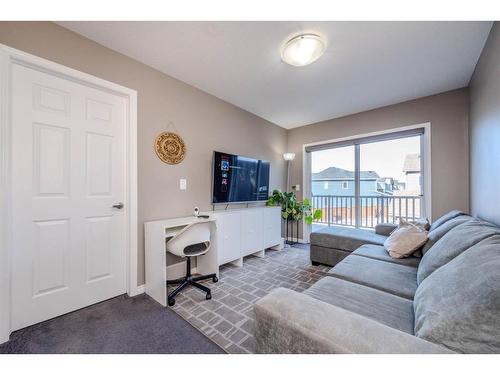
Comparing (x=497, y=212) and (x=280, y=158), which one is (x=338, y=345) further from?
(x=280, y=158)

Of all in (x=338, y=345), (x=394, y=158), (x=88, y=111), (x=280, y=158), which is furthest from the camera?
(x=280, y=158)

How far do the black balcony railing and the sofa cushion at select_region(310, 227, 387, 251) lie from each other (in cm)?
116

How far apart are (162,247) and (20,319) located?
1.08 m

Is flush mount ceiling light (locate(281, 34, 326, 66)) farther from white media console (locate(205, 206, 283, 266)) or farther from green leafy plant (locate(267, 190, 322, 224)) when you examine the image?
green leafy plant (locate(267, 190, 322, 224))

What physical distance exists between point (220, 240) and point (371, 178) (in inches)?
119

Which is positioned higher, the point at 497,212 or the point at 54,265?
the point at 497,212

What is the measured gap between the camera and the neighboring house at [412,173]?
10.4ft

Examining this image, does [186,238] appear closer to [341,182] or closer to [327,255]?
[327,255]

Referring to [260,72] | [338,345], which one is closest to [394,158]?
[260,72]

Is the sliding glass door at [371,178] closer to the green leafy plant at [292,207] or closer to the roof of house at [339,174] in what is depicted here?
the roof of house at [339,174]

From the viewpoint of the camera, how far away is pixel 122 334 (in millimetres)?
1508

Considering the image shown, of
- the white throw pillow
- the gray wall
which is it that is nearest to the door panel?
the white throw pillow

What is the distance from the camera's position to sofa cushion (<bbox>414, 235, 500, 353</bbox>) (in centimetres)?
64

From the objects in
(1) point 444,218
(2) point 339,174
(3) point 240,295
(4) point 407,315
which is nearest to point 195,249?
(3) point 240,295
